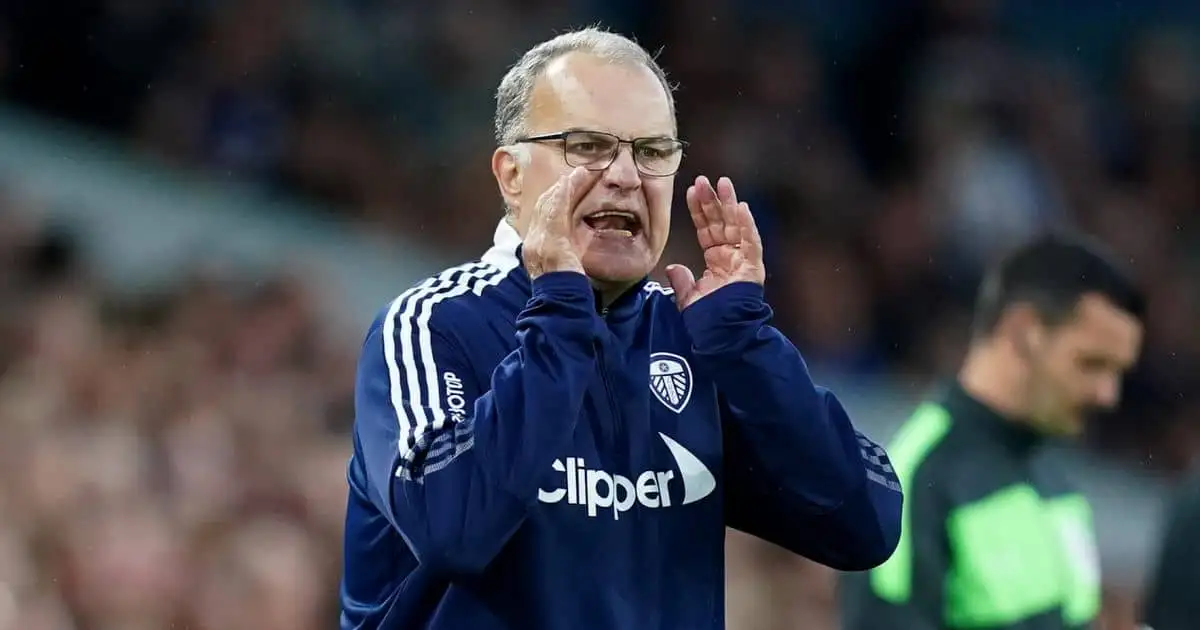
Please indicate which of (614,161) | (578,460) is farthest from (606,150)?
(578,460)

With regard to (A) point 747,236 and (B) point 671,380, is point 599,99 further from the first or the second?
(B) point 671,380

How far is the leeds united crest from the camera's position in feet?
9.36

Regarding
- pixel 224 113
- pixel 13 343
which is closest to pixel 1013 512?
pixel 13 343

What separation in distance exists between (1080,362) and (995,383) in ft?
0.77

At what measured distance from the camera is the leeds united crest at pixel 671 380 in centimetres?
285

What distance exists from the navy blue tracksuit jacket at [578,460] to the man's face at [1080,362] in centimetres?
172

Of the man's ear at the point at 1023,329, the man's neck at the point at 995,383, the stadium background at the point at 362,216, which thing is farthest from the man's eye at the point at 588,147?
the stadium background at the point at 362,216

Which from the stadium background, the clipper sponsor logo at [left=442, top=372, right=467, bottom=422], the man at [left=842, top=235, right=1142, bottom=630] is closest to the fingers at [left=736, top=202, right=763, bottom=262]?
the clipper sponsor logo at [left=442, top=372, right=467, bottom=422]

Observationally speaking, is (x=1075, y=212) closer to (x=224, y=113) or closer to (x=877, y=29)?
(x=877, y=29)

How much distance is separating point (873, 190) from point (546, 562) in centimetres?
744

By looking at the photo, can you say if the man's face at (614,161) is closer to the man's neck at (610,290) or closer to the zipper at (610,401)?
the man's neck at (610,290)

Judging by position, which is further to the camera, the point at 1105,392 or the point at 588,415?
the point at 1105,392

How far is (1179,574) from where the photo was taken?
172 inches

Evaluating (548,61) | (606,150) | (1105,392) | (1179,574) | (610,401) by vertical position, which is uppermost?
(548,61)
